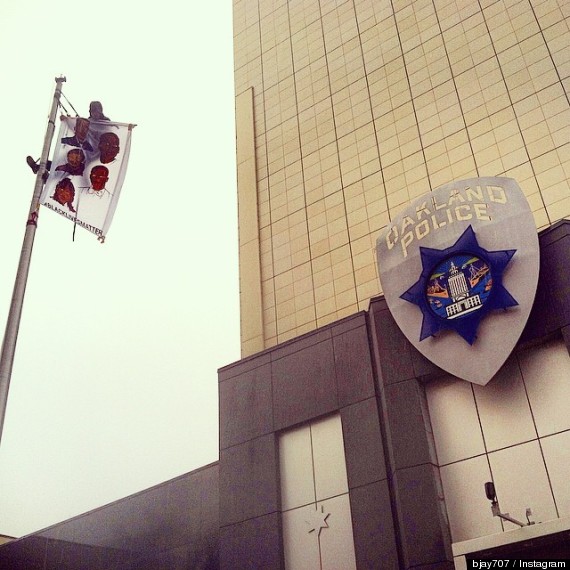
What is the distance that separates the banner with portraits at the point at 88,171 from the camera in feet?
53.2

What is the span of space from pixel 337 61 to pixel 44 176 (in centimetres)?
1682

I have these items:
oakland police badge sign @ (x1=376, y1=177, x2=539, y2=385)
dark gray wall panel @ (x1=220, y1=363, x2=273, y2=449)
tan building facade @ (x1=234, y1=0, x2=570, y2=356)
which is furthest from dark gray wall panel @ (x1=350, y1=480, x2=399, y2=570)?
tan building facade @ (x1=234, y1=0, x2=570, y2=356)

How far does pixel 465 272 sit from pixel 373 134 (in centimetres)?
963

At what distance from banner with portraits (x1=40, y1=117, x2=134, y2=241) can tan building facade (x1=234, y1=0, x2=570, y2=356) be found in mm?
8727

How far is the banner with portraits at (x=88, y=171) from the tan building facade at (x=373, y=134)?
344 inches

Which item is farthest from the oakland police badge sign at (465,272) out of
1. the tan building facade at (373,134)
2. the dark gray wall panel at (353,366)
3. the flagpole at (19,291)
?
the flagpole at (19,291)

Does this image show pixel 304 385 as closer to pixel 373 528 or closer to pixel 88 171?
pixel 373 528

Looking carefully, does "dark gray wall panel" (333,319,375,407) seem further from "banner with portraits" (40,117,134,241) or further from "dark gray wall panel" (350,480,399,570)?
"banner with portraits" (40,117,134,241)

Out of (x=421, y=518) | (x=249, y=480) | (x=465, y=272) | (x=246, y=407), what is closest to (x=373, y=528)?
(x=421, y=518)

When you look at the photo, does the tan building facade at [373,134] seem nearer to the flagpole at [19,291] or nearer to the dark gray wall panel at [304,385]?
the dark gray wall panel at [304,385]

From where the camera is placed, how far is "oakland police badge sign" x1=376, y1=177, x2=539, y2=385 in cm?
1672

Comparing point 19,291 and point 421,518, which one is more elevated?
point 19,291

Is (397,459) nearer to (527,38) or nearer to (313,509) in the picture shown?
(313,509)

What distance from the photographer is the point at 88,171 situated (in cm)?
1694
